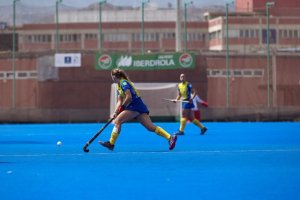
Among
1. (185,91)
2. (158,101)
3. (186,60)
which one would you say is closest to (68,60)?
(158,101)

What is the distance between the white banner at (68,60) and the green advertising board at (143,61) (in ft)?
3.51

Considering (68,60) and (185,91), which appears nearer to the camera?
(185,91)

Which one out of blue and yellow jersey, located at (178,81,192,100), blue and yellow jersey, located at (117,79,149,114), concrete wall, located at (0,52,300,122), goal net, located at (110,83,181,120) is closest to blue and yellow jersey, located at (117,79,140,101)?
blue and yellow jersey, located at (117,79,149,114)

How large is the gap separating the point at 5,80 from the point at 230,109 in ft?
37.2

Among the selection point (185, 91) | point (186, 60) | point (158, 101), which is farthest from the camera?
point (186, 60)

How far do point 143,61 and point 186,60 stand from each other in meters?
2.09

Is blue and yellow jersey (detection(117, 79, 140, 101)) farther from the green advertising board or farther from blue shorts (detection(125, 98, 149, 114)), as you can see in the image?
the green advertising board

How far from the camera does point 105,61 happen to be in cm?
3891

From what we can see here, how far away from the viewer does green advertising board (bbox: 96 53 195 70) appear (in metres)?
38.9

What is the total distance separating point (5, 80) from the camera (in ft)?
132

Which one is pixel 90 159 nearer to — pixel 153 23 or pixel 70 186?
pixel 70 186

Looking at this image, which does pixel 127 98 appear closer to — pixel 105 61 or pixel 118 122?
pixel 118 122

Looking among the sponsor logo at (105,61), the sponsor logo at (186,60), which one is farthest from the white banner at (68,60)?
the sponsor logo at (186,60)

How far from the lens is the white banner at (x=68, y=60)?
128ft
